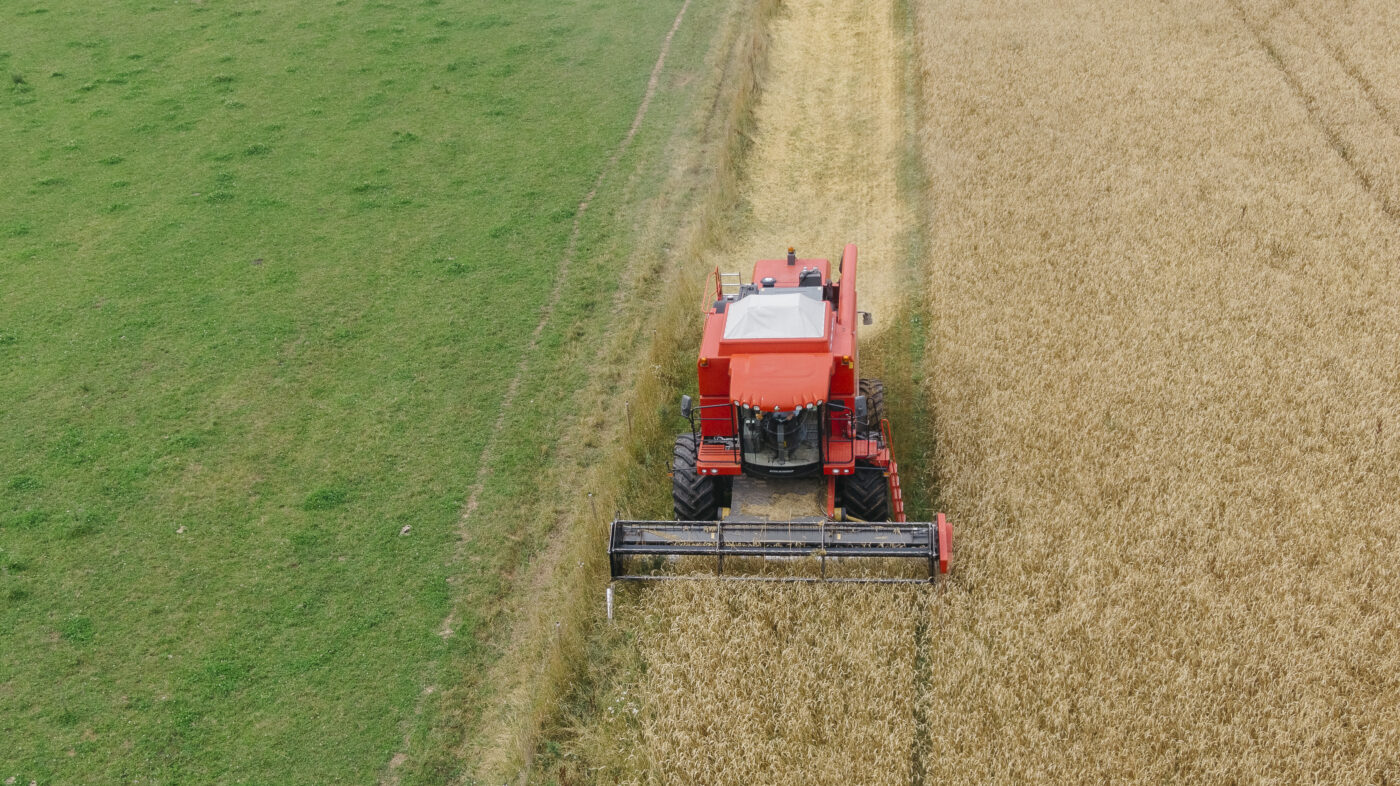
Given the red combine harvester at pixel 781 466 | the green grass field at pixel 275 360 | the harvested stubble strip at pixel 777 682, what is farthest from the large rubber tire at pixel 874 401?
the green grass field at pixel 275 360

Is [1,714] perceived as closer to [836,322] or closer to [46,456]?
[46,456]

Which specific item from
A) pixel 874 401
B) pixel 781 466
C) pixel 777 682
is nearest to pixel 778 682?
pixel 777 682

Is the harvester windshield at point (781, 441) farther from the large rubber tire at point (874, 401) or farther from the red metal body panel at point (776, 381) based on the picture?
the large rubber tire at point (874, 401)

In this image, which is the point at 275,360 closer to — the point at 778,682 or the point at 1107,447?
the point at 778,682

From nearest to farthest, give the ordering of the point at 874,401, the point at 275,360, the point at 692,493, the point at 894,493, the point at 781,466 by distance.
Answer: the point at 781,466 → the point at 692,493 → the point at 894,493 → the point at 874,401 → the point at 275,360

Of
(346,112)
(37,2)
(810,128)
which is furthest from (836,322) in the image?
(37,2)

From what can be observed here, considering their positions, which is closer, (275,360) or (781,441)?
(781,441)

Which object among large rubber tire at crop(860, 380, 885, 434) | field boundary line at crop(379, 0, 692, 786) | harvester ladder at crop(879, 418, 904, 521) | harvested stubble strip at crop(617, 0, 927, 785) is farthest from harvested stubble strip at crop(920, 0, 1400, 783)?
field boundary line at crop(379, 0, 692, 786)
